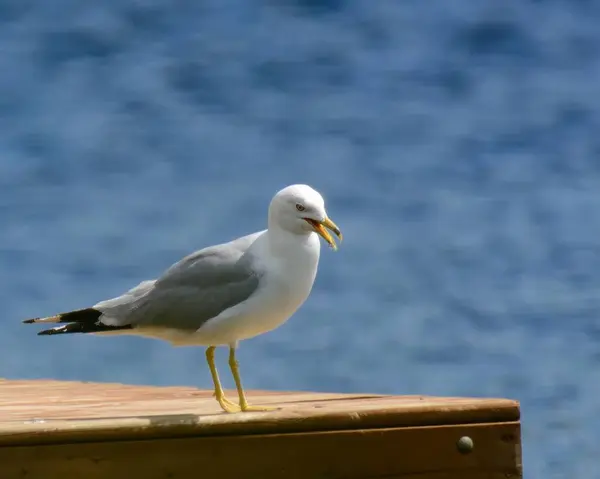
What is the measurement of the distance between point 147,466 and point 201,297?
0.55 m

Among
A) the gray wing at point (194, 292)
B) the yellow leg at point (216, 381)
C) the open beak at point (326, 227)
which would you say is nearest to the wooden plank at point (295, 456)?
the yellow leg at point (216, 381)

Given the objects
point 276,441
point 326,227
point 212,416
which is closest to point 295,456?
point 276,441

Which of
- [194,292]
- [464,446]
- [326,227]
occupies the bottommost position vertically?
[464,446]

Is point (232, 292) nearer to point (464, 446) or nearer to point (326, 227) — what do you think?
point (326, 227)

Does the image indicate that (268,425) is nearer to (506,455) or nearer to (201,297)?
(201,297)

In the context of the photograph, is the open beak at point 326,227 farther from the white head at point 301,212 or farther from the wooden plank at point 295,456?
the wooden plank at point 295,456

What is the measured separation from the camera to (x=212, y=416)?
3691 millimetres

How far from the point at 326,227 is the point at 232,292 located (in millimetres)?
361

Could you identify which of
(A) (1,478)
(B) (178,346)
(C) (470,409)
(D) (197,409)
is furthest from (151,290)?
(C) (470,409)

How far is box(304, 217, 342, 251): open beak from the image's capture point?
3605 millimetres

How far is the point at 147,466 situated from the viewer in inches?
141

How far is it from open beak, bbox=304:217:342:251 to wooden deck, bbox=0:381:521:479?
59 cm

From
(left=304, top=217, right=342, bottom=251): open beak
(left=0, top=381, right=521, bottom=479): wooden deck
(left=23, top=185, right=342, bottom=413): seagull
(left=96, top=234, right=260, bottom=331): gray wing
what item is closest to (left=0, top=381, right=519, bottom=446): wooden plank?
(left=0, top=381, right=521, bottom=479): wooden deck

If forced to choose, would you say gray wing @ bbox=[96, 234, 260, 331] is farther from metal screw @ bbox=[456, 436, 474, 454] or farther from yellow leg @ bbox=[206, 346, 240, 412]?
metal screw @ bbox=[456, 436, 474, 454]
